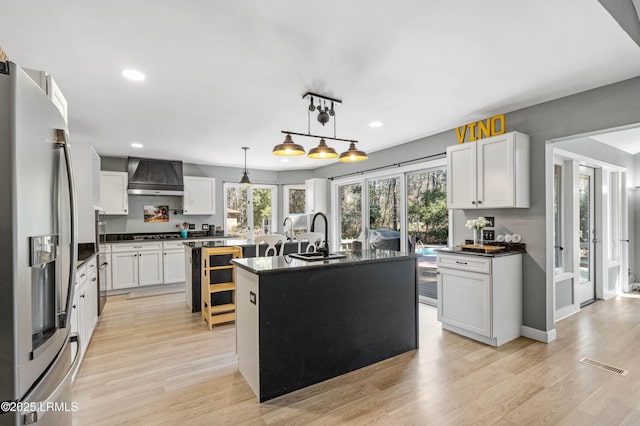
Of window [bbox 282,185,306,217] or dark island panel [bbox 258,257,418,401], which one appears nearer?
dark island panel [bbox 258,257,418,401]

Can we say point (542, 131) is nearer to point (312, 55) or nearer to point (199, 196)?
point (312, 55)

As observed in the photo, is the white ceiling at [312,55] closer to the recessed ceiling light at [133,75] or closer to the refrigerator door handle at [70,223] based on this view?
the recessed ceiling light at [133,75]

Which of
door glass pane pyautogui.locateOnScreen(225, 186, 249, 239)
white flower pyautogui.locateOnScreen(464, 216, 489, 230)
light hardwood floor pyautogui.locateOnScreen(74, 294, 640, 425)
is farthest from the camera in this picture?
door glass pane pyautogui.locateOnScreen(225, 186, 249, 239)

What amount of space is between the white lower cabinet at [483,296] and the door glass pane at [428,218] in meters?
0.93

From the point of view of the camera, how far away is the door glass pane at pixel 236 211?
7.08m

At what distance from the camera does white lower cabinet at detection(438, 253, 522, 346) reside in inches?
125

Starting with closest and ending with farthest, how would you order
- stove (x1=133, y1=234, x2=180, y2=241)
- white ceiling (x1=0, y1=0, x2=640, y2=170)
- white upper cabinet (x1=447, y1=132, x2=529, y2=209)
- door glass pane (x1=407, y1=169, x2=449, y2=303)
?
white ceiling (x1=0, y1=0, x2=640, y2=170), white upper cabinet (x1=447, y1=132, x2=529, y2=209), door glass pane (x1=407, y1=169, x2=449, y2=303), stove (x1=133, y1=234, x2=180, y2=241)

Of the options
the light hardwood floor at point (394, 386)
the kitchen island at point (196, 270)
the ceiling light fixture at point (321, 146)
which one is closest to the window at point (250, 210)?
the kitchen island at point (196, 270)

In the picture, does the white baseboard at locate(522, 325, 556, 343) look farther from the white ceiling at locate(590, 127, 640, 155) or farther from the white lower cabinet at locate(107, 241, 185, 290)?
the white lower cabinet at locate(107, 241, 185, 290)

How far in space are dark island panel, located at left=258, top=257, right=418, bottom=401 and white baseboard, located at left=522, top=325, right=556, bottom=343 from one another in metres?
1.34

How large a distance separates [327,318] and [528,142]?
9.57 feet

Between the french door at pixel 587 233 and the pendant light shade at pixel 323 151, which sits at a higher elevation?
the pendant light shade at pixel 323 151

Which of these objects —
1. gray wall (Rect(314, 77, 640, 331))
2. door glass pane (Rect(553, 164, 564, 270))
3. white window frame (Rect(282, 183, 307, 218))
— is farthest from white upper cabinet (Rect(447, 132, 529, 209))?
white window frame (Rect(282, 183, 307, 218))

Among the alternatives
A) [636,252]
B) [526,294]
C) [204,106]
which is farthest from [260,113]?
[636,252]
